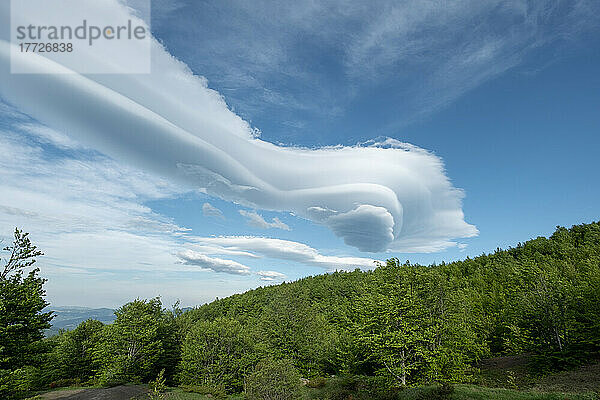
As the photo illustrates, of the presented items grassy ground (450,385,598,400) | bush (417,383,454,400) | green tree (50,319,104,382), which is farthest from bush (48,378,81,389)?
grassy ground (450,385,598,400)

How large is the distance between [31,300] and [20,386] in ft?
27.4

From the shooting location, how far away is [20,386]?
29.8m

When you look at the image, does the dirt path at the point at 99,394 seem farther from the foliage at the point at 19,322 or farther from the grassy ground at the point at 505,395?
the grassy ground at the point at 505,395

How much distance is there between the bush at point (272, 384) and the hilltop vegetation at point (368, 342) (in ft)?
0.26

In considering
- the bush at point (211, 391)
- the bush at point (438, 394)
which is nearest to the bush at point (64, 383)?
the bush at point (211, 391)

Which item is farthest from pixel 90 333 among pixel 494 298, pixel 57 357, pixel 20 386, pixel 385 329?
pixel 494 298

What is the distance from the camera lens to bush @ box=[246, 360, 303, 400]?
75.2ft

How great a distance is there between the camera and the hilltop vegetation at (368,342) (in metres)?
36.4

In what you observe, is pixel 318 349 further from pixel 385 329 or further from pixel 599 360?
pixel 599 360

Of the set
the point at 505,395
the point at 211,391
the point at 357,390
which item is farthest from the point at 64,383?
the point at 505,395

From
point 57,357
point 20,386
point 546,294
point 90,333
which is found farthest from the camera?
point 90,333

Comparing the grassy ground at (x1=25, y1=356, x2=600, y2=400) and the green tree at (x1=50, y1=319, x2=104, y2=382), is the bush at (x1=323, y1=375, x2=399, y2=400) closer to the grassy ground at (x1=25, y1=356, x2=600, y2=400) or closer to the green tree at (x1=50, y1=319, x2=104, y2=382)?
the grassy ground at (x1=25, y1=356, x2=600, y2=400)

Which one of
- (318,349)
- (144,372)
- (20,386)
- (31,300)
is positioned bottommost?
(144,372)

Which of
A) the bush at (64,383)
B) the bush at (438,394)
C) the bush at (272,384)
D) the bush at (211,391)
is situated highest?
the bush at (272,384)
